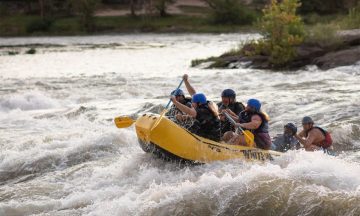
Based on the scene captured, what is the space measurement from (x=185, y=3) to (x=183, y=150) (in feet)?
193

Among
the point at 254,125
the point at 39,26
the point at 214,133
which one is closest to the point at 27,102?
the point at 214,133

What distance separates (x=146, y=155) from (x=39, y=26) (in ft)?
151

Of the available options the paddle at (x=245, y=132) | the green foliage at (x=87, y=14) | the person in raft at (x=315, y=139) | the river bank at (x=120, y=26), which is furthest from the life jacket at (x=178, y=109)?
the green foliage at (x=87, y=14)

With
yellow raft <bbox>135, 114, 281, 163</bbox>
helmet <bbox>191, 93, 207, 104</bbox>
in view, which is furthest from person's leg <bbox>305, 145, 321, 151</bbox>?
helmet <bbox>191, 93, 207, 104</bbox>

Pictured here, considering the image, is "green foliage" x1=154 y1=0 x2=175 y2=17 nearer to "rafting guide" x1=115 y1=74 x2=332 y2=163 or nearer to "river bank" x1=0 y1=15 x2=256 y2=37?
"river bank" x1=0 y1=15 x2=256 y2=37

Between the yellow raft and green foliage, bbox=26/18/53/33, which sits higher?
the yellow raft

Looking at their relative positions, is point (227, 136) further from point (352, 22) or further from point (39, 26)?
point (39, 26)

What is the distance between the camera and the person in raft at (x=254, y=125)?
1005 centimetres

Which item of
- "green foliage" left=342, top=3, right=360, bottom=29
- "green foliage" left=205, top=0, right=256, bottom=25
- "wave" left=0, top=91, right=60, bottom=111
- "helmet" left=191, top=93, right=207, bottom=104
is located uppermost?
"helmet" left=191, top=93, right=207, bottom=104

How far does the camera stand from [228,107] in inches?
429

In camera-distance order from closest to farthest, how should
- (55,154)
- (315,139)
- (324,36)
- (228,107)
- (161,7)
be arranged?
(315,139) → (228,107) → (55,154) → (324,36) → (161,7)

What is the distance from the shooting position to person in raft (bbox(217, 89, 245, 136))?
1058 centimetres

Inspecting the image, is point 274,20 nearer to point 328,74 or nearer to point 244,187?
point 328,74

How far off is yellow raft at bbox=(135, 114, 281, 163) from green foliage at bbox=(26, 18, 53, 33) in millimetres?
46517
